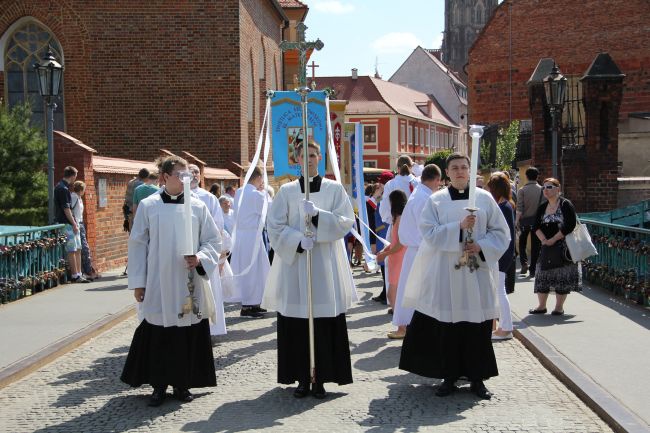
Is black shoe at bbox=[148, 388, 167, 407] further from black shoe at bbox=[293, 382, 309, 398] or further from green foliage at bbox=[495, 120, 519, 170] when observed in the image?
green foliage at bbox=[495, 120, 519, 170]

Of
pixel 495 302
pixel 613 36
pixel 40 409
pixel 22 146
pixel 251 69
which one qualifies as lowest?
pixel 40 409

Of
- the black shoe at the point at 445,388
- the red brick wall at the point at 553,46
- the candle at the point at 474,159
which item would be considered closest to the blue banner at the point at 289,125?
the black shoe at the point at 445,388

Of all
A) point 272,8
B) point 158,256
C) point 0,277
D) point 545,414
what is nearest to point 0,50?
point 272,8

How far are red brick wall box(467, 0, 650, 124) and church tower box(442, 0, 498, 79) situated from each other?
247 feet

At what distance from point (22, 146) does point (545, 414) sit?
12866 mm

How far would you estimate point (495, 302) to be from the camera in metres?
7.20

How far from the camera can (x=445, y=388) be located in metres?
7.10

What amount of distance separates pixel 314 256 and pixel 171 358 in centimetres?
140

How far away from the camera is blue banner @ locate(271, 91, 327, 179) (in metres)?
13.0

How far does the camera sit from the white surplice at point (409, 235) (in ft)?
31.1

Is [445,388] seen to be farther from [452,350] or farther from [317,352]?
[317,352]

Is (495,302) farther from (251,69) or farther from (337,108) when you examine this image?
(251,69)

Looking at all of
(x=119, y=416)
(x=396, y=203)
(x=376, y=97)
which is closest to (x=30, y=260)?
(x=396, y=203)

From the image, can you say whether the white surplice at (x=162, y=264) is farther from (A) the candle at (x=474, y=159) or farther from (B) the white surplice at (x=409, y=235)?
(B) the white surplice at (x=409, y=235)
